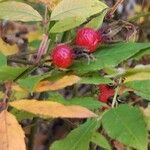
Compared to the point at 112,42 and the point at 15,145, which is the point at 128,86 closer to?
the point at 112,42

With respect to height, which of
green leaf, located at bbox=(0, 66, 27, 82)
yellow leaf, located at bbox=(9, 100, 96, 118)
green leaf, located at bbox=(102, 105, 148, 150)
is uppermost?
green leaf, located at bbox=(0, 66, 27, 82)

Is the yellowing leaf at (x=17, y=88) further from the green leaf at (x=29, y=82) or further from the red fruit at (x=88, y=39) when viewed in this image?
the red fruit at (x=88, y=39)

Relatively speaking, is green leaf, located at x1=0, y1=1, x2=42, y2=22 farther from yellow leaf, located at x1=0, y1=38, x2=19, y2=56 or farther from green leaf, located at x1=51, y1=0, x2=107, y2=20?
yellow leaf, located at x1=0, y1=38, x2=19, y2=56

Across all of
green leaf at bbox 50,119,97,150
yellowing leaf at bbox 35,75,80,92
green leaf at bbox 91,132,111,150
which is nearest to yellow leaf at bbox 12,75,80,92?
yellowing leaf at bbox 35,75,80,92

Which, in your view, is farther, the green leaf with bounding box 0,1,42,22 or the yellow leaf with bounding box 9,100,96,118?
the green leaf with bounding box 0,1,42,22

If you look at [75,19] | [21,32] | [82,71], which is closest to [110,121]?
[82,71]

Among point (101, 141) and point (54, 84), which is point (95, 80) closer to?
point (54, 84)

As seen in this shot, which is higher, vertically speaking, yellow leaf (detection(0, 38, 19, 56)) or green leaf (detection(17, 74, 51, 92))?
green leaf (detection(17, 74, 51, 92))

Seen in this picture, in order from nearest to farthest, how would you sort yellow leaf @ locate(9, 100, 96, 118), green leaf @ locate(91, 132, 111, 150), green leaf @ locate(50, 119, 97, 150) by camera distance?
yellow leaf @ locate(9, 100, 96, 118)
green leaf @ locate(50, 119, 97, 150)
green leaf @ locate(91, 132, 111, 150)
